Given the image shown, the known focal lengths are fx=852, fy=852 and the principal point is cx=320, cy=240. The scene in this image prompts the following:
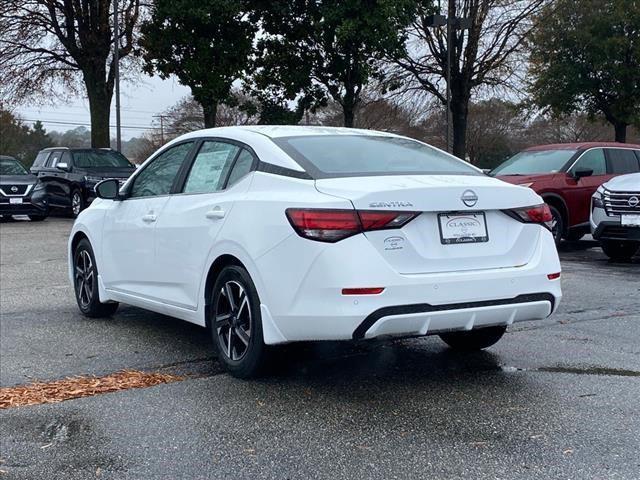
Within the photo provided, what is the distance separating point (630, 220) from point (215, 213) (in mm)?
7814

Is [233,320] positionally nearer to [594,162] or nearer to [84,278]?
[84,278]

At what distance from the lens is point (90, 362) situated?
5816 millimetres

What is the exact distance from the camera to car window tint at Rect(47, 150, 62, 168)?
72.2 ft

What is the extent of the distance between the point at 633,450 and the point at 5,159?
19.9 metres

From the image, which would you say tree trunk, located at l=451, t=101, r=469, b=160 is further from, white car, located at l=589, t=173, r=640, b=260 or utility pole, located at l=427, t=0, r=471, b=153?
white car, located at l=589, t=173, r=640, b=260

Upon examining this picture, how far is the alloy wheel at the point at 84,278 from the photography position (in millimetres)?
7340

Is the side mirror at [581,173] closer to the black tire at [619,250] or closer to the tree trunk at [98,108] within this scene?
the black tire at [619,250]

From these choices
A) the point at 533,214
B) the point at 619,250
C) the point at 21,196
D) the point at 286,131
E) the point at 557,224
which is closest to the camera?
the point at 533,214

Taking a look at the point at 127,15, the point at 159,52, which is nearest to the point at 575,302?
the point at 159,52

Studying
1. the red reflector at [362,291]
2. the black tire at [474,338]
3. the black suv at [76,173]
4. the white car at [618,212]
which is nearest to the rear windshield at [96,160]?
the black suv at [76,173]

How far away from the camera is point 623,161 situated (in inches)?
577

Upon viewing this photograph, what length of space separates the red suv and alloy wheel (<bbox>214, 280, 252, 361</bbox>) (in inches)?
344

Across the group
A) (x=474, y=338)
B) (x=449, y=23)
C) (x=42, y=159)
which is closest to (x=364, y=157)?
(x=474, y=338)

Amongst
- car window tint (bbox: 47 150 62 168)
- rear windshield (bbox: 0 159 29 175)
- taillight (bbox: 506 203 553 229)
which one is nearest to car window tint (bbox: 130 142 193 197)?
taillight (bbox: 506 203 553 229)
